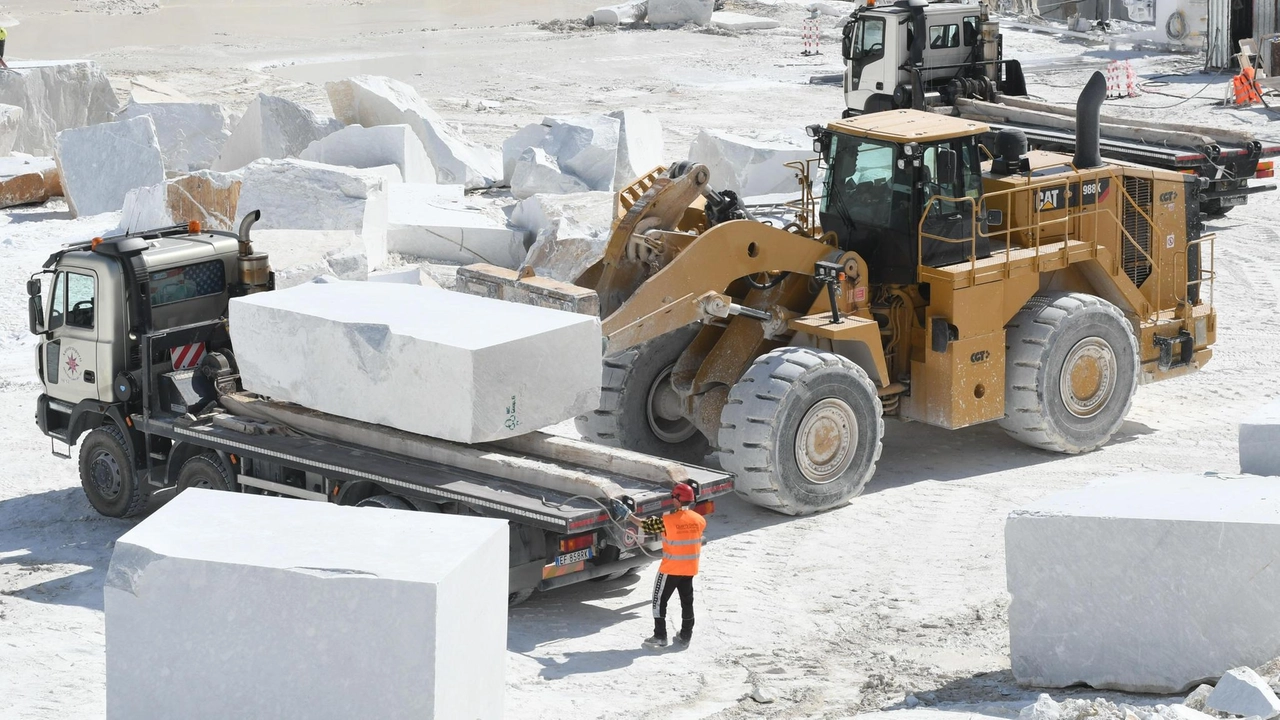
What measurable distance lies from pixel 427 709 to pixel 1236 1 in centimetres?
2984

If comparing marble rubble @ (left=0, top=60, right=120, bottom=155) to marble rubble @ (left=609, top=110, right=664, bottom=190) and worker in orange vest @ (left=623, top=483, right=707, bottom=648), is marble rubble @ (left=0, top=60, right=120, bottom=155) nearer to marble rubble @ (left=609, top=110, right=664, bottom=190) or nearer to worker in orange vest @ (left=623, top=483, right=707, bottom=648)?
marble rubble @ (left=609, top=110, right=664, bottom=190)

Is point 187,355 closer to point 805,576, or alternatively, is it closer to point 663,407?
point 663,407

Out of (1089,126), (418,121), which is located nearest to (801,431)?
(1089,126)

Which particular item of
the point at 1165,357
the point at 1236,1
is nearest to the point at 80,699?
the point at 1165,357

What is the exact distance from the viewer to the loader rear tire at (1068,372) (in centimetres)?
1295

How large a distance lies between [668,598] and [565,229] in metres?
8.44

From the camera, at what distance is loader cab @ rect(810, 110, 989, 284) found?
1245cm

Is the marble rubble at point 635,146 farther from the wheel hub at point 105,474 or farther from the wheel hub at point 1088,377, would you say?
the wheel hub at point 105,474

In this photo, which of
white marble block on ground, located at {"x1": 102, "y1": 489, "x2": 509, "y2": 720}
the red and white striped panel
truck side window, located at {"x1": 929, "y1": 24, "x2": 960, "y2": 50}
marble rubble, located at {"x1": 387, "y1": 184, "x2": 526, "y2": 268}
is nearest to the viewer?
white marble block on ground, located at {"x1": 102, "y1": 489, "x2": 509, "y2": 720}

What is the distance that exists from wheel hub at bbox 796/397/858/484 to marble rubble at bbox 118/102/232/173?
48.0 ft

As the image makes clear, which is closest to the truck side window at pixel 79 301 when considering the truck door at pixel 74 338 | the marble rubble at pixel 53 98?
the truck door at pixel 74 338

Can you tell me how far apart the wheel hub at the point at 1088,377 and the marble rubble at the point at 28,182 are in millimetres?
14561

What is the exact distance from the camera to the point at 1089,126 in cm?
1346

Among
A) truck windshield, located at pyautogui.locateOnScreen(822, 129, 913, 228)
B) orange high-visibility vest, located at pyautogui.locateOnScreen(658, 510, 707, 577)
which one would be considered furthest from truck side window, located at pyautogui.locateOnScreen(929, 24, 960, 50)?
orange high-visibility vest, located at pyautogui.locateOnScreen(658, 510, 707, 577)
